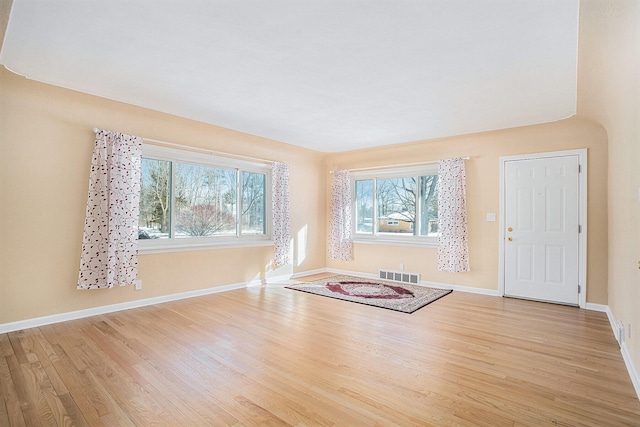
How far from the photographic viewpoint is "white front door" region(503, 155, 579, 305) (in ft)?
14.1

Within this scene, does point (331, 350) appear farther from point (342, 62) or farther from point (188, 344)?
point (342, 62)

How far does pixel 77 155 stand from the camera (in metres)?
3.63

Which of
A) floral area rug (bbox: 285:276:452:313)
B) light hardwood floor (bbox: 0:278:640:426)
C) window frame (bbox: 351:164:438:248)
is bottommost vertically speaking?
light hardwood floor (bbox: 0:278:640:426)

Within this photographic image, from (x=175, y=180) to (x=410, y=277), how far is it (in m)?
4.22

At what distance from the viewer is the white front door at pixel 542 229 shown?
430 cm

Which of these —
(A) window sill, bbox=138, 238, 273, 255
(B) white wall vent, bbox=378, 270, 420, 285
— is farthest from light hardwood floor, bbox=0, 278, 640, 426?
(B) white wall vent, bbox=378, 270, 420, 285

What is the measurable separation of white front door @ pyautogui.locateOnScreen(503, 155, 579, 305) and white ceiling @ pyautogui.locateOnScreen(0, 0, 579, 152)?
80 centimetres

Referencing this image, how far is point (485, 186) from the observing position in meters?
5.01

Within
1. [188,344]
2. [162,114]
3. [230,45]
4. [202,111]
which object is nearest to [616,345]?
[188,344]

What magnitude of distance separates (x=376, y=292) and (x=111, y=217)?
377 cm

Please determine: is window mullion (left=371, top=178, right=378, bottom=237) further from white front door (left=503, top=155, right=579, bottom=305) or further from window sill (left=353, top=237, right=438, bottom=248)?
white front door (left=503, top=155, right=579, bottom=305)

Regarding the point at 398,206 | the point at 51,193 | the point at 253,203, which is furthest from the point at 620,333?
the point at 51,193

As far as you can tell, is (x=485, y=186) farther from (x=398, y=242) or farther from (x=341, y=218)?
(x=341, y=218)

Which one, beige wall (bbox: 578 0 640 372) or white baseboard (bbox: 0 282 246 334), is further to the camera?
white baseboard (bbox: 0 282 246 334)
